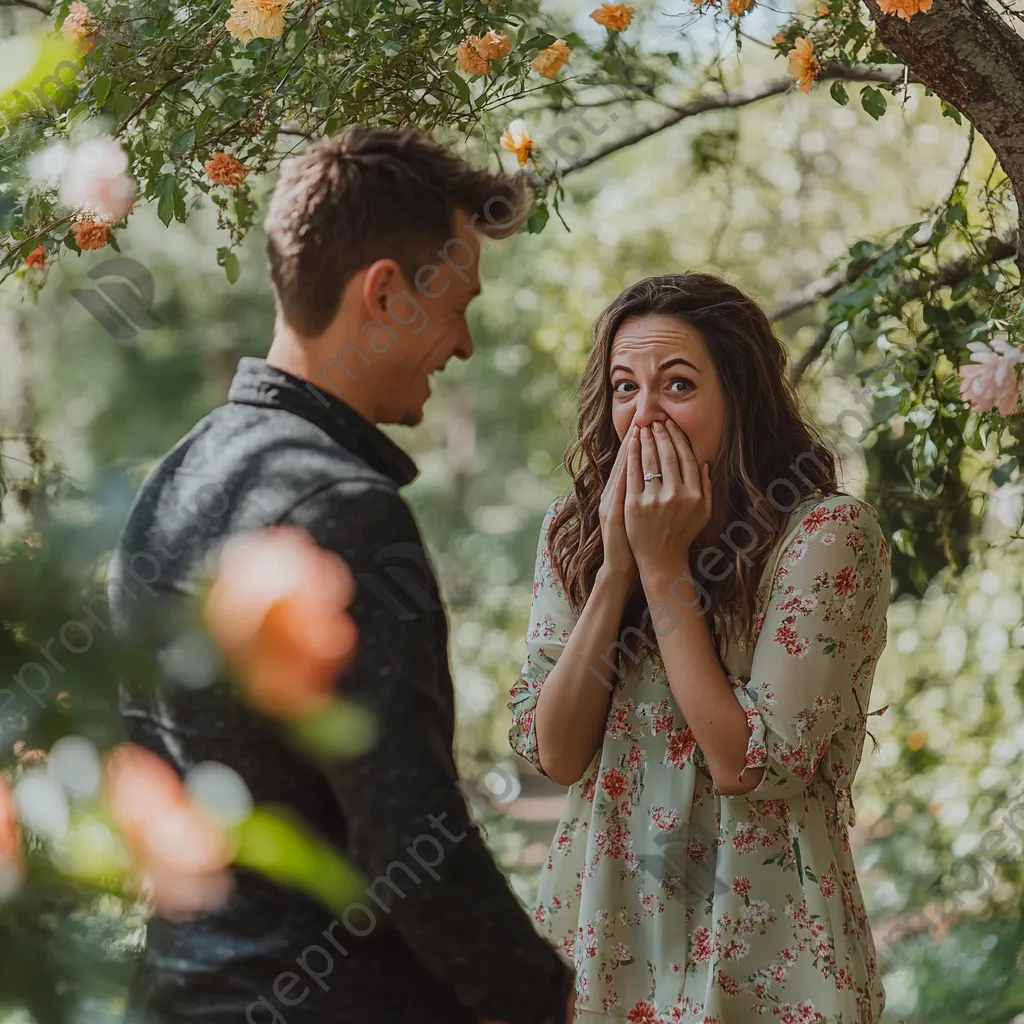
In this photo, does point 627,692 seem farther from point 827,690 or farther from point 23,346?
point 23,346

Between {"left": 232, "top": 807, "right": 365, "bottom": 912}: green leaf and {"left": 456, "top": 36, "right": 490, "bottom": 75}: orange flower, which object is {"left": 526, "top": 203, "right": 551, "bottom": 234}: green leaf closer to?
{"left": 456, "top": 36, "right": 490, "bottom": 75}: orange flower

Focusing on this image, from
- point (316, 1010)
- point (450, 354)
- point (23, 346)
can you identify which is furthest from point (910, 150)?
point (316, 1010)

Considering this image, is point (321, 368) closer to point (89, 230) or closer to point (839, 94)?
point (89, 230)

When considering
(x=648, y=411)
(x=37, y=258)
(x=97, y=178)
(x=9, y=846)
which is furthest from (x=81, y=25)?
(x=9, y=846)

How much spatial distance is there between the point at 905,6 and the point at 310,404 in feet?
3.61

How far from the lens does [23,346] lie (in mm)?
5559

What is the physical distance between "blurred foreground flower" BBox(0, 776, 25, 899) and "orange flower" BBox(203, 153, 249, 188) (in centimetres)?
169

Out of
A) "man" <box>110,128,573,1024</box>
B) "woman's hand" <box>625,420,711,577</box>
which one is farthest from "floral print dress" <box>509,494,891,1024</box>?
"man" <box>110,128,573,1024</box>

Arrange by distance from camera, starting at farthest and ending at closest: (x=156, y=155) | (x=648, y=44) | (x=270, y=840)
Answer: (x=648, y=44) → (x=156, y=155) → (x=270, y=840)

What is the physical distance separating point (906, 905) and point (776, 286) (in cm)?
333

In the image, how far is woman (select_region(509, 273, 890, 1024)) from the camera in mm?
1618

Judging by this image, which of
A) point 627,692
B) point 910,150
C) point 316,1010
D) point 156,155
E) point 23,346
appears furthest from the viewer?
point 910,150

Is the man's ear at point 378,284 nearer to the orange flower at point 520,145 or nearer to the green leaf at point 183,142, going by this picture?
the green leaf at point 183,142

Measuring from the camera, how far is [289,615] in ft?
3.34
